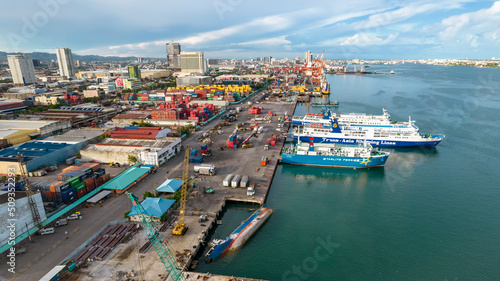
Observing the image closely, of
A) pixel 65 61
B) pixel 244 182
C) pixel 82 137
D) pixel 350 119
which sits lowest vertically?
pixel 244 182

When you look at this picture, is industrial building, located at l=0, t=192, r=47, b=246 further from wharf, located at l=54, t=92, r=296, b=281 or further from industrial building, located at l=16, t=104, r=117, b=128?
industrial building, located at l=16, t=104, r=117, b=128

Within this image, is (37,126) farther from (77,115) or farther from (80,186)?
(80,186)

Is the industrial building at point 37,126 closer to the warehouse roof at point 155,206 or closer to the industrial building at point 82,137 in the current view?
the industrial building at point 82,137

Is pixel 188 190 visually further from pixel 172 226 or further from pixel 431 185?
pixel 431 185

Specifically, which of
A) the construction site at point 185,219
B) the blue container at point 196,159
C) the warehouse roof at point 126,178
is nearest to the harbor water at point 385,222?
the construction site at point 185,219

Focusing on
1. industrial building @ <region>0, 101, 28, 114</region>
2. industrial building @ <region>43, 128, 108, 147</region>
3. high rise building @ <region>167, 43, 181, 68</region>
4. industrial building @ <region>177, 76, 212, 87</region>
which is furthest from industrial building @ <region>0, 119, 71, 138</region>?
high rise building @ <region>167, 43, 181, 68</region>

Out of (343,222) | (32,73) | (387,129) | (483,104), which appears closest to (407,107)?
(483,104)

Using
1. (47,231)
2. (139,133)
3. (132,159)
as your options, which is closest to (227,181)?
(132,159)
